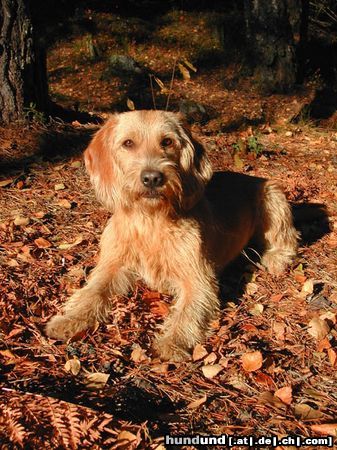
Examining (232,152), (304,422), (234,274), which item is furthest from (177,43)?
(304,422)

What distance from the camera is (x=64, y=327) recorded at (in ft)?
11.9

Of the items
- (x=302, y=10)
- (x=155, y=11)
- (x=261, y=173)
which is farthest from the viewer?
(x=155, y=11)

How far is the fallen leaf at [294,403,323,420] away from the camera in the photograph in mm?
2934

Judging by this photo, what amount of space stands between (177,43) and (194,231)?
1035 cm

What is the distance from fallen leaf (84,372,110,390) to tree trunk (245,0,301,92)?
828 cm

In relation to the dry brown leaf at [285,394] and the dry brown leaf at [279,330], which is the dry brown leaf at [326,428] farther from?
the dry brown leaf at [279,330]

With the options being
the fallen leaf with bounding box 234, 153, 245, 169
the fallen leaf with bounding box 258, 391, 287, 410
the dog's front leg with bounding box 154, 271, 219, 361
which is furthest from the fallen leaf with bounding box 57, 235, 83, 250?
the fallen leaf with bounding box 234, 153, 245, 169

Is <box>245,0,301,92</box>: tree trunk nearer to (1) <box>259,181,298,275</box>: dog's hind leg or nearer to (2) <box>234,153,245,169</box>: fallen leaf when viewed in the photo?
(2) <box>234,153,245,169</box>: fallen leaf

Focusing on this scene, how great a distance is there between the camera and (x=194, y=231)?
13.5 ft

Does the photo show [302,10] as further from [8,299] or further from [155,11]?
[8,299]

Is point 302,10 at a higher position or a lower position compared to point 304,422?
higher

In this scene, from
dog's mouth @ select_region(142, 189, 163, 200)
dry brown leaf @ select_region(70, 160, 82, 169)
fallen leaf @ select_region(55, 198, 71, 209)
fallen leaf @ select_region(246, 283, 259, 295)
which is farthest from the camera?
dry brown leaf @ select_region(70, 160, 82, 169)

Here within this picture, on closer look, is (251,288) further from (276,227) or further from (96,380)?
(96,380)

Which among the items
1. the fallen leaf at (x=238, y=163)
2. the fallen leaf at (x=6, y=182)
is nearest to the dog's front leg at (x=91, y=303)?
the fallen leaf at (x=6, y=182)
